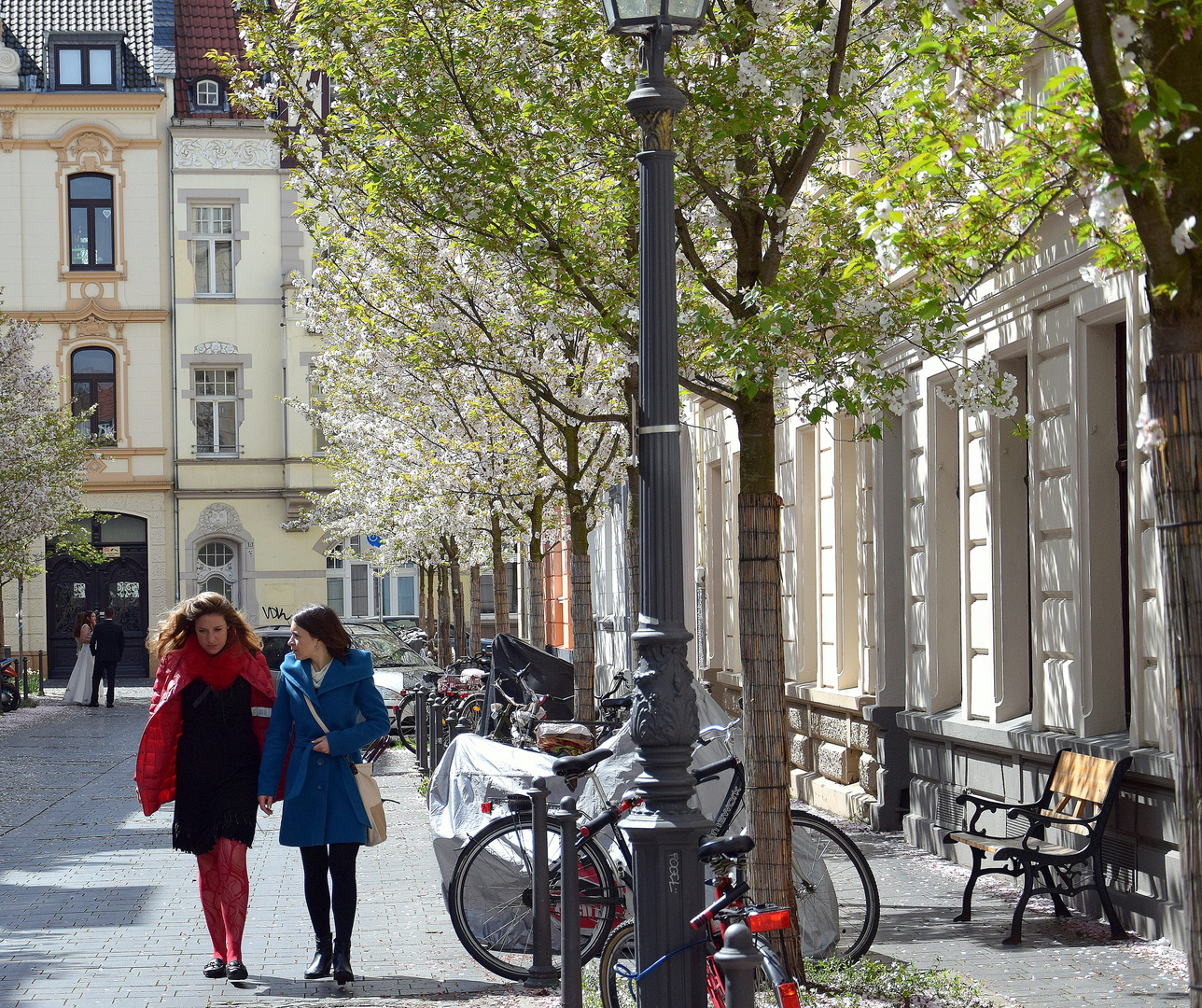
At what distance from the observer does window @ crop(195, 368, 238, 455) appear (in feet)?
136

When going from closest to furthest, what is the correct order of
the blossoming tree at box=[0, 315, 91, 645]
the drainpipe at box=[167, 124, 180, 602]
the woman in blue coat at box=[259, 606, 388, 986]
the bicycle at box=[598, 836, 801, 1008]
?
the bicycle at box=[598, 836, 801, 1008]
the woman in blue coat at box=[259, 606, 388, 986]
the blossoming tree at box=[0, 315, 91, 645]
the drainpipe at box=[167, 124, 180, 602]

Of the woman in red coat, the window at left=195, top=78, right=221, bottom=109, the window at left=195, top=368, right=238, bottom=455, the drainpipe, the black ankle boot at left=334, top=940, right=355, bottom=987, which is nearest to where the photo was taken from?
the black ankle boot at left=334, top=940, right=355, bottom=987

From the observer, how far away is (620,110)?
8.20 m

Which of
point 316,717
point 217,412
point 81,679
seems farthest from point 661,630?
point 217,412

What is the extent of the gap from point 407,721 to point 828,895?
1380 centimetres

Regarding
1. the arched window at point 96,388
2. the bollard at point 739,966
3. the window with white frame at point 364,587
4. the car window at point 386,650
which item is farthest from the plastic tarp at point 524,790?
the window with white frame at point 364,587

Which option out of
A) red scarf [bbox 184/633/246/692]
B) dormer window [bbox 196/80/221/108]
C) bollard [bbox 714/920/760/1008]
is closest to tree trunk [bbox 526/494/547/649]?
red scarf [bbox 184/633/246/692]

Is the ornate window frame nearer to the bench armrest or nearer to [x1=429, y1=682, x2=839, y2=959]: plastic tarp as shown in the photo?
[x1=429, y1=682, x2=839, y2=959]: plastic tarp

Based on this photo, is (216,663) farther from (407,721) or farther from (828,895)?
(407,721)

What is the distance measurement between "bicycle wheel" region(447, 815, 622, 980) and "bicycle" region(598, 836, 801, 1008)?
115 cm

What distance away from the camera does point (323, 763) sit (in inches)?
302

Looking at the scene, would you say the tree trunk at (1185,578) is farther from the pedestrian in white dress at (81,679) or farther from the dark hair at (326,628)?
the pedestrian in white dress at (81,679)

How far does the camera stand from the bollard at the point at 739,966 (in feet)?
13.4

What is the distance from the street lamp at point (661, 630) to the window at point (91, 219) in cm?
3756
